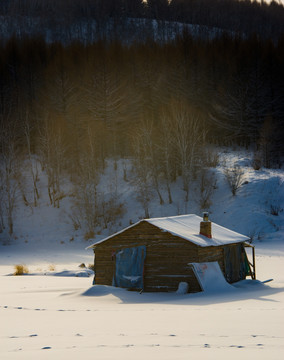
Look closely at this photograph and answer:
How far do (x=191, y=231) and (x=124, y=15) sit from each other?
328 ft

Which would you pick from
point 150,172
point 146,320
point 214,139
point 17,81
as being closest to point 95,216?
point 150,172

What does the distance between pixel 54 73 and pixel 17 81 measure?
625cm

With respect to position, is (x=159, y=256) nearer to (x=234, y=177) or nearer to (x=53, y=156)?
(x=234, y=177)

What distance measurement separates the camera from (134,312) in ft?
48.8

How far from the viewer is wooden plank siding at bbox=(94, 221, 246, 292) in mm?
20391

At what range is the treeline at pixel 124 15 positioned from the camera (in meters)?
108

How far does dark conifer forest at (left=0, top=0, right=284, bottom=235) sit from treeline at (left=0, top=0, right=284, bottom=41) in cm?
4469

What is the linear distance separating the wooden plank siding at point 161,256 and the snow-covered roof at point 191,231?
0.74 feet

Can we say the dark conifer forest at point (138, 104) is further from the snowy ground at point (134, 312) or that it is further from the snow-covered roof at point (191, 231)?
the snow-covered roof at point (191, 231)

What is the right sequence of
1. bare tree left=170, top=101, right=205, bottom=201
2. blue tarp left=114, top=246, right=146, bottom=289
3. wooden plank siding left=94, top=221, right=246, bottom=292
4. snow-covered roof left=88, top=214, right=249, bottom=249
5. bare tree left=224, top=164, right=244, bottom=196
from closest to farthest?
wooden plank siding left=94, top=221, right=246, bottom=292 < snow-covered roof left=88, top=214, right=249, bottom=249 < blue tarp left=114, top=246, right=146, bottom=289 < bare tree left=224, top=164, right=244, bottom=196 < bare tree left=170, top=101, right=205, bottom=201

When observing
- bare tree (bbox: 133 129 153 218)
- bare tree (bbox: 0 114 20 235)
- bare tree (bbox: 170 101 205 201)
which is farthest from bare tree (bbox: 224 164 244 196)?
bare tree (bbox: 0 114 20 235)

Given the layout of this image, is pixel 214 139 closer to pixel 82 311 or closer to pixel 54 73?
pixel 54 73

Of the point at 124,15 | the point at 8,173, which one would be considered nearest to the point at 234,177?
the point at 8,173

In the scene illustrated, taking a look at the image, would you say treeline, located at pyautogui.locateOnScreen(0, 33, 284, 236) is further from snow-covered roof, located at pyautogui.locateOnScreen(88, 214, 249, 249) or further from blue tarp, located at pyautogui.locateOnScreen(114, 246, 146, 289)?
blue tarp, located at pyautogui.locateOnScreen(114, 246, 146, 289)
